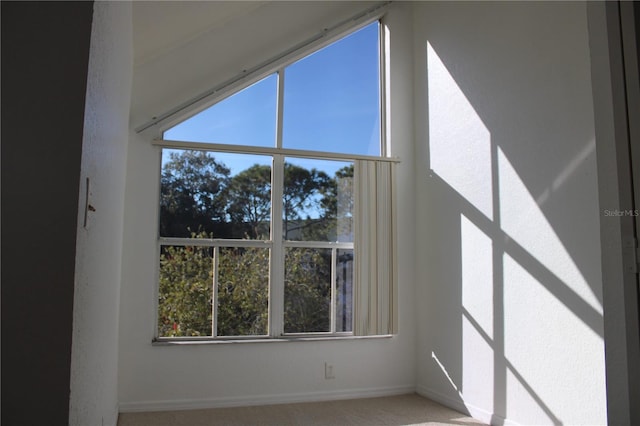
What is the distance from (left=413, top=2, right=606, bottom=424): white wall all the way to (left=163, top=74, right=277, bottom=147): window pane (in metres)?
1.42

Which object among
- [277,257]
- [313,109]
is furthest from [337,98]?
[277,257]

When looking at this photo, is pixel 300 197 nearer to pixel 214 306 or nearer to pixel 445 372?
pixel 214 306

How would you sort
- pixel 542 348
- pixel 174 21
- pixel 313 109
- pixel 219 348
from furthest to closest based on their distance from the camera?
pixel 313 109
pixel 219 348
pixel 174 21
pixel 542 348

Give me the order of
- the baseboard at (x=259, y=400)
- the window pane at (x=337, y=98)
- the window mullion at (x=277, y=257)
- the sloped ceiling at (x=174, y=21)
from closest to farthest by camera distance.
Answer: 1. the sloped ceiling at (x=174, y=21)
2. the baseboard at (x=259, y=400)
3. the window mullion at (x=277, y=257)
4. the window pane at (x=337, y=98)

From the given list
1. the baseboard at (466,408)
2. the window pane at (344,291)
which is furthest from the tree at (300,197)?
the baseboard at (466,408)

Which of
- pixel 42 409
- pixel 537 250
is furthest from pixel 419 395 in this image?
pixel 42 409

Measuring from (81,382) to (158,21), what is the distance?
3.18m

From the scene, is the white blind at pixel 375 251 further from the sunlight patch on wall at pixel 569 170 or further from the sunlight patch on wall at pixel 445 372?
the sunlight patch on wall at pixel 569 170

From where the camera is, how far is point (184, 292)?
4309mm

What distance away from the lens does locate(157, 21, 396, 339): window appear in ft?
14.3

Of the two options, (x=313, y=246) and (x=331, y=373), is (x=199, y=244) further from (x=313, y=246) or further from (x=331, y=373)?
(x=331, y=373)

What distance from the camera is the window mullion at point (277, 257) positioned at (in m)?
4.48

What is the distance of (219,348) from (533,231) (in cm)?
260

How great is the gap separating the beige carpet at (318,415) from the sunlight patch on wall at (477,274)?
790mm
